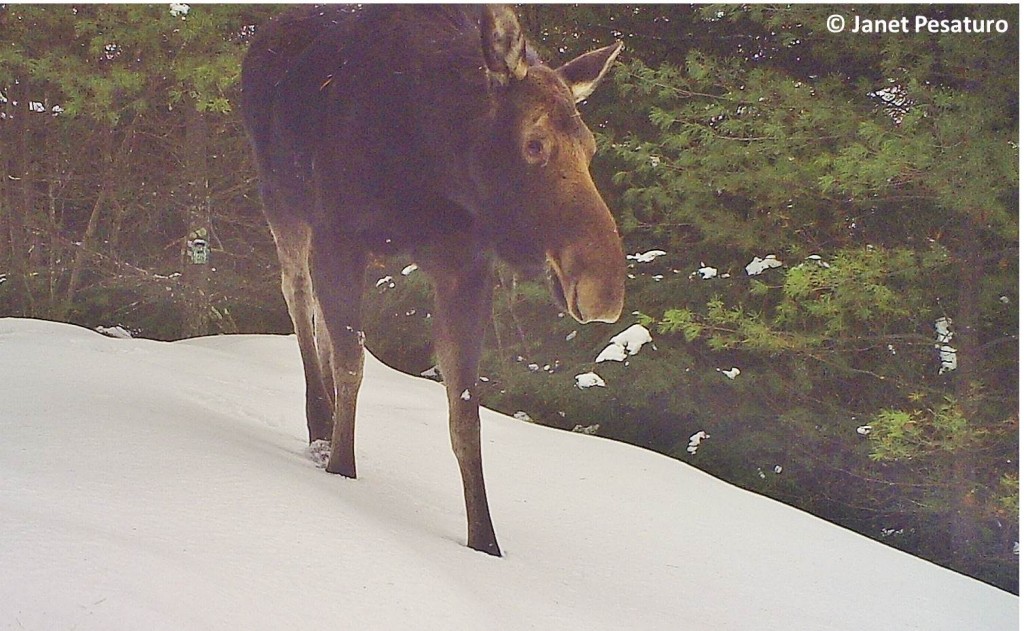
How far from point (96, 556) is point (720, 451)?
284cm

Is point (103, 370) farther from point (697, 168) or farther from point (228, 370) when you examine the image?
point (697, 168)

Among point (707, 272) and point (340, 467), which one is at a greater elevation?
point (707, 272)

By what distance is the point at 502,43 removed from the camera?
5.99ft

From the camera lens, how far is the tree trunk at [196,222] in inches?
136

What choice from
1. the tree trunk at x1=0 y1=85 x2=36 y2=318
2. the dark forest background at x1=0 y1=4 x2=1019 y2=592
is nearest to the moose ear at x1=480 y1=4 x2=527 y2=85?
the dark forest background at x1=0 y1=4 x2=1019 y2=592

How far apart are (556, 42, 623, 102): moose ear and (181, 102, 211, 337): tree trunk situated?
1.85 m

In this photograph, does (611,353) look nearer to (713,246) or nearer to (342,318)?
(713,246)

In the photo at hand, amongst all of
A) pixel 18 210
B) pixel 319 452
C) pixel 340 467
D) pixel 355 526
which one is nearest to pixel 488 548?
pixel 355 526

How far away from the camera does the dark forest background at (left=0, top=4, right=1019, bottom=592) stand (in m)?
3.20

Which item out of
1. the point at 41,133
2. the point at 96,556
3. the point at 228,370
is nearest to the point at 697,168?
the point at 228,370

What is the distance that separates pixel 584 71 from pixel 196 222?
1.92m

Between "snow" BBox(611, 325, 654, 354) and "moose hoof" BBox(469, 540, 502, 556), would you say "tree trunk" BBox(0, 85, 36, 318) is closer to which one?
"snow" BBox(611, 325, 654, 354)

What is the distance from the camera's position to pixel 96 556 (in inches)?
49.1

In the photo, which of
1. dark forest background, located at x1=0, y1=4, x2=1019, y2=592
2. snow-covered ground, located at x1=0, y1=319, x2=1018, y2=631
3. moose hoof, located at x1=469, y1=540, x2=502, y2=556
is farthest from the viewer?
dark forest background, located at x1=0, y1=4, x2=1019, y2=592
